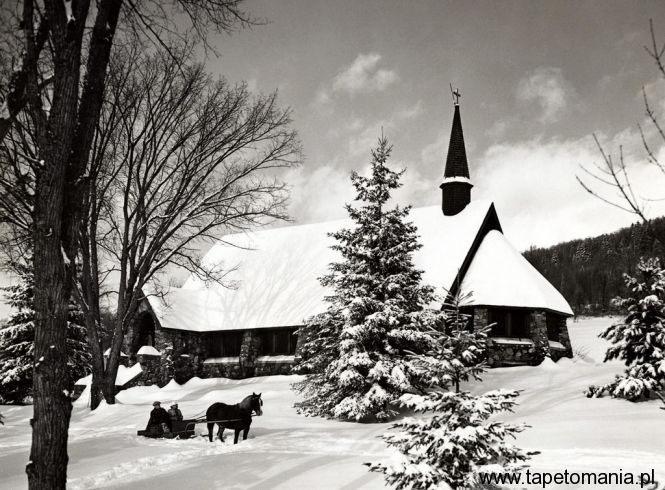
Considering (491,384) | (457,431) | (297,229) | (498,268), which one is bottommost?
(491,384)

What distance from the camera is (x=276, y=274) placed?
96.9 feet

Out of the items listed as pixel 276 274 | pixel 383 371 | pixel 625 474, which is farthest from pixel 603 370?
pixel 276 274

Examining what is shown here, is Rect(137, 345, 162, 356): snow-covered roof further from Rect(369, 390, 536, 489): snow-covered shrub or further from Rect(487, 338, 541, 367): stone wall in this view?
Rect(369, 390, 536, 489): snow-covered shrub

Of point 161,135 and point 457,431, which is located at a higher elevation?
point 161,135

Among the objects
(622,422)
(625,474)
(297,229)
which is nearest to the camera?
(625,474)

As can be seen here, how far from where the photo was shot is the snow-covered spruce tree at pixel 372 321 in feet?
49.7

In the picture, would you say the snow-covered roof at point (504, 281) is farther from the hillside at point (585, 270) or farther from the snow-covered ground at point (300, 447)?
the hillside at point (585, 270)

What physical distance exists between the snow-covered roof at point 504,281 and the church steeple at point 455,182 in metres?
2.73

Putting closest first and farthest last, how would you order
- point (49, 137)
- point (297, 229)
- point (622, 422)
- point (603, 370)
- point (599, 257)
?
point (49, 137)
point (622, 422)
point (603, 370)
point (297, 229)
point (599, 257)

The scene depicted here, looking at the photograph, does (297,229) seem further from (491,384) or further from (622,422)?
(622,422)

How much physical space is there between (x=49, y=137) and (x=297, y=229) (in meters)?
26.1

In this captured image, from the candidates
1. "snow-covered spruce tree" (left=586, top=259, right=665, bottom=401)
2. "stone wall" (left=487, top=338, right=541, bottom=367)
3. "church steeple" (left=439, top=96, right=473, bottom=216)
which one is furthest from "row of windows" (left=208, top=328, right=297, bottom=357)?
"snow-covered spruce tree" (left=586, top=259, right=665, bottom=401)

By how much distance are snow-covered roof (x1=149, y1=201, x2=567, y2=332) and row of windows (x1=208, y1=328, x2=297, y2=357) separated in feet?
2.46

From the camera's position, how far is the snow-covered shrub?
18.6 ft
